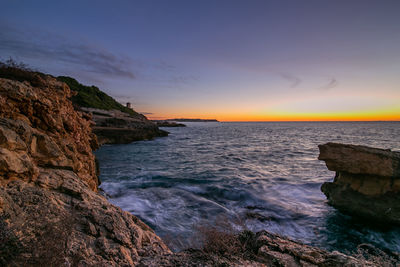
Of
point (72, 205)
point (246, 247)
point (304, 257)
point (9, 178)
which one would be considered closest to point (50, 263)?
point (72, 205)

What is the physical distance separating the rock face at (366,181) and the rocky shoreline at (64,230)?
4.38 metres

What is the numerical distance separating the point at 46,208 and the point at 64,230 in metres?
0.71

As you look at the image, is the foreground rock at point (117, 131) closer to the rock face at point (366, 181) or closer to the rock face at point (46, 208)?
the rock face at point (46, 208)

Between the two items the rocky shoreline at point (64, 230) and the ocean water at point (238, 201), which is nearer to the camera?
the rocky shoreline at point (64, 230)

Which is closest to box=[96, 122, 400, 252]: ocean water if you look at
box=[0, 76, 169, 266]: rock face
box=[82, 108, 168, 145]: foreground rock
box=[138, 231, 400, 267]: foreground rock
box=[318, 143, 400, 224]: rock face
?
box=[318, 143, 400, 224]: rock face

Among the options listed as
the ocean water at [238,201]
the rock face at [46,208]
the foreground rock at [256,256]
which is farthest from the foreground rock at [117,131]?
the foreground rock at [256,256]

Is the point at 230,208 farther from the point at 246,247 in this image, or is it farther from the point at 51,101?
the point at 51,101

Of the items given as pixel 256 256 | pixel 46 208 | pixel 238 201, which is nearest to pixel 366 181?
pixel 238 201

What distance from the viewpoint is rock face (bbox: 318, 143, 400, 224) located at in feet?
21.1

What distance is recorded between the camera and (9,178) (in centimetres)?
281

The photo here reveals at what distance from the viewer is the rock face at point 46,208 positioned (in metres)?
2.04

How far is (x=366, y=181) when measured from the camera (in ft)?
23.1

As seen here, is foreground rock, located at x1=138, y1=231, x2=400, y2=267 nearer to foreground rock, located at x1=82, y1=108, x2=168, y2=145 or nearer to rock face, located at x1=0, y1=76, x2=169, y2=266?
rock face, located at x1=0, y1=76, x2=169, y2=266

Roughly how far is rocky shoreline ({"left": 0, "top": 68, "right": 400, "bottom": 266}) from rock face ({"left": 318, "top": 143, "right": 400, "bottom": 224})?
14.4 feet
